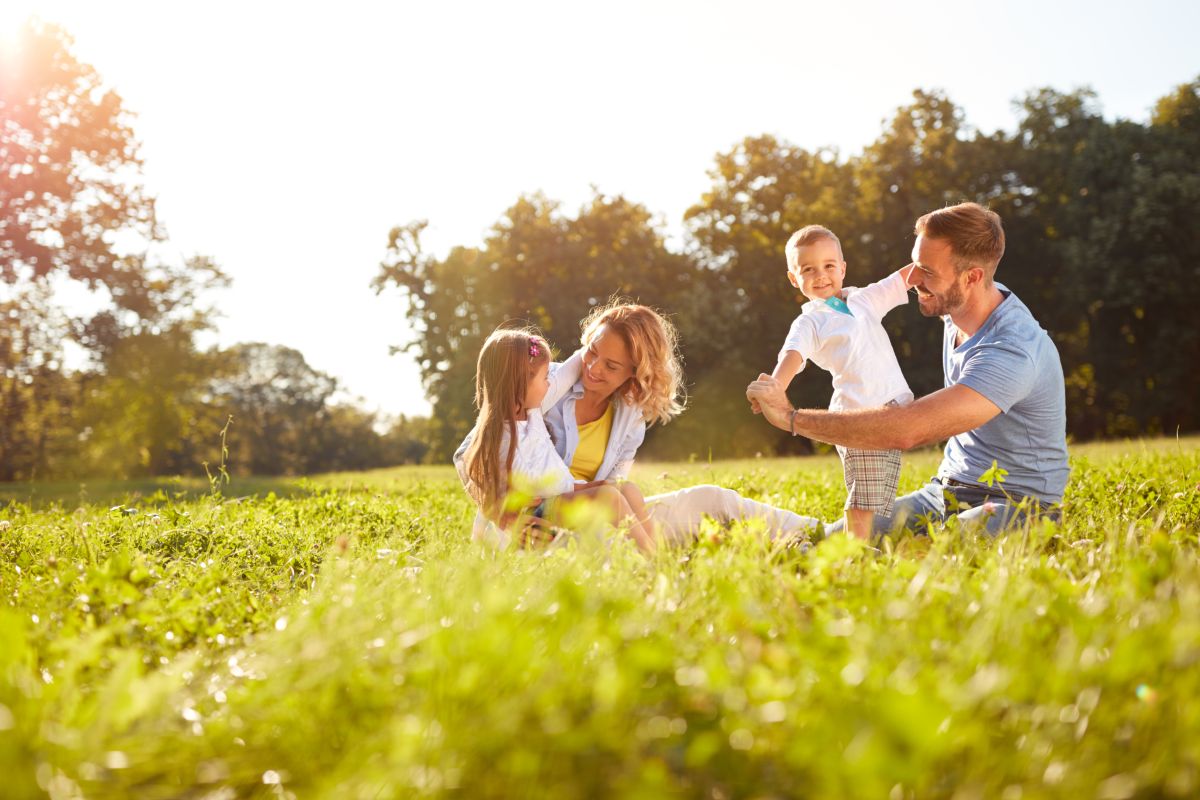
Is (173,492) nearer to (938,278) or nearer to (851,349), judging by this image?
(851,349)

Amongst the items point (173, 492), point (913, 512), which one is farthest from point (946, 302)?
point (173, 492)

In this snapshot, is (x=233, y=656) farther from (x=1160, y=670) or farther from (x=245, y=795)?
(x=1160, y=670)

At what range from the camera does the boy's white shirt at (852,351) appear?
561 centimetres

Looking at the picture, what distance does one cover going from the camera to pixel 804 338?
5.59m

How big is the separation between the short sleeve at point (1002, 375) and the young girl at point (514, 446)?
1.98m

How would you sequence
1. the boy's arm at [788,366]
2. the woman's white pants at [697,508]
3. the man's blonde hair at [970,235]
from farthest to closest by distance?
the woman's white pants at [697,508], the boy's arm at [788,366], the man's blonde hair at [970,235]

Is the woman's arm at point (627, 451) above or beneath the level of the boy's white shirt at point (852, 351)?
beneath

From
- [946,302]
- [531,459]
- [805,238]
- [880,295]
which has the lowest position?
[531,459]

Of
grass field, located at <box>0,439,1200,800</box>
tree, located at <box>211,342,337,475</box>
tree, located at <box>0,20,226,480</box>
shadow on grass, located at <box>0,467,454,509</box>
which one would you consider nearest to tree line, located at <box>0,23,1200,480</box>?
tree, located at <box>0,20,226,480</box>

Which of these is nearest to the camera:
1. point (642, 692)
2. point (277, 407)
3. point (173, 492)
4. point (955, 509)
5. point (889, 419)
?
point (642, 692)

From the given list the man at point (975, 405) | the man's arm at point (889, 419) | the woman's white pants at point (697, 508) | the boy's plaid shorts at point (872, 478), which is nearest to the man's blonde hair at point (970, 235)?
the man at point (975, 405)

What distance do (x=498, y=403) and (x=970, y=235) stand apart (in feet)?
9.39

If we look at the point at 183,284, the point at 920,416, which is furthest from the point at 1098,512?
the point at 183,284

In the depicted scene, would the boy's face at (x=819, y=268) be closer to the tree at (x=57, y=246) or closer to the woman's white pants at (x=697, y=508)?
the woman's white pants at (x=697, y=508)
